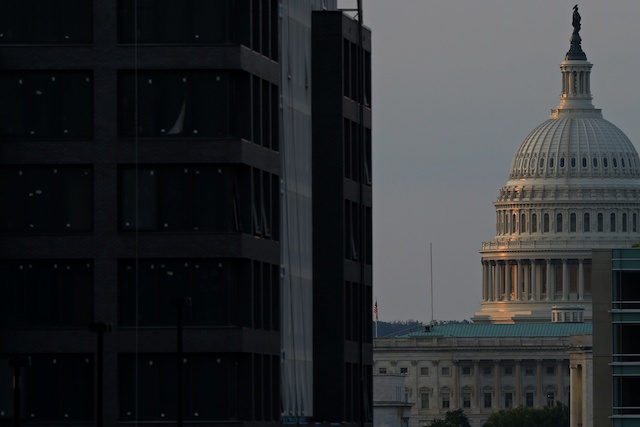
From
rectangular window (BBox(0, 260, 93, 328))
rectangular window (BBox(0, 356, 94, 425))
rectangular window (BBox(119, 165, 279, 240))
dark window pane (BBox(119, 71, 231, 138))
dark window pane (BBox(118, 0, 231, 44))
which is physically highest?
dark window pane (BBox(118, 0, 231, 44))

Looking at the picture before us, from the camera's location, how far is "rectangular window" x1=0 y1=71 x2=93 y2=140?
272 feet

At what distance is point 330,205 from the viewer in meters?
94.1

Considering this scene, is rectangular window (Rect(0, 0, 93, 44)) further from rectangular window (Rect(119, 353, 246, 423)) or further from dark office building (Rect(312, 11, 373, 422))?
dark office building (Rect(312, 11, 373, 422))

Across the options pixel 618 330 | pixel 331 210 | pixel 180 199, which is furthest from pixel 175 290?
pixel 618 330

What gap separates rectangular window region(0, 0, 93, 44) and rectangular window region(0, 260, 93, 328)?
19.7ft

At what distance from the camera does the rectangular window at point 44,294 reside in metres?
82.3

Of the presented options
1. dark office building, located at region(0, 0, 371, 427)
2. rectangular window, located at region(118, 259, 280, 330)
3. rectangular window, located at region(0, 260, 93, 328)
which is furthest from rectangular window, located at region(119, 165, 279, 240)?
rectangular window, located at region(0, 260, 93, 328)

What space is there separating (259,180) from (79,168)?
16.9 feet

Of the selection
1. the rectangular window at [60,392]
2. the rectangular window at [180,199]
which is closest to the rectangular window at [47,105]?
the rectangular window at [180,199]

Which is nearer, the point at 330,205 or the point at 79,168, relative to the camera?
the point at 79,168

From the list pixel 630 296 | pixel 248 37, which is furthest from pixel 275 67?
pixel 630 296

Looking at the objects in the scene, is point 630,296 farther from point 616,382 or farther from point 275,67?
point 275,67

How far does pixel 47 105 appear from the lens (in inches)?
3270

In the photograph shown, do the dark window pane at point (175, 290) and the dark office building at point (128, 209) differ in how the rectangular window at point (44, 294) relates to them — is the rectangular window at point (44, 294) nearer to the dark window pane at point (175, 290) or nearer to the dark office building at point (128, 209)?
the dark office building at point (128, 209)
